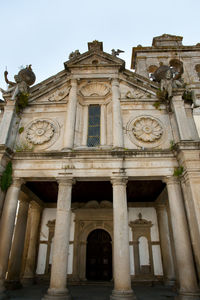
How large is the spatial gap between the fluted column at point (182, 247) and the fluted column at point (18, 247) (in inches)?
332

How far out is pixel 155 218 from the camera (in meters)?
14.5

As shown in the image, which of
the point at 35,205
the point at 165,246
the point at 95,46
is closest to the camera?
the point at 165,246

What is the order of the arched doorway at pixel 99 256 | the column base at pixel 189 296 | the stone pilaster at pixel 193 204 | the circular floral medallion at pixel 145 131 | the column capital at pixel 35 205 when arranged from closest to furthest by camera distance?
the column base at pixel 189 296 → the stone pilaster at pixel 193 204 → the circular floral medallion at pixel 145 131 → the arched doorway at pixel 99 256 → the column capital at pixel 35 205

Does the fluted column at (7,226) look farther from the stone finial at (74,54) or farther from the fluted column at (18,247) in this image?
the stone finial at (74,54)

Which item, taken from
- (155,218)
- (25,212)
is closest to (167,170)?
(155,218)

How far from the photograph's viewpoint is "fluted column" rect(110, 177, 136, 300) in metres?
7.84

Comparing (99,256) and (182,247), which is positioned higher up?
(182,247)

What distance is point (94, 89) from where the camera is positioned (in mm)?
13727

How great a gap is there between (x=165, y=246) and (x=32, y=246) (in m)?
8.66

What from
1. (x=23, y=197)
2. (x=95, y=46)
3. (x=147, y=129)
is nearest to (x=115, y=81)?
(x=95, y=46)

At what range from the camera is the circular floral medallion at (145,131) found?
442 inches

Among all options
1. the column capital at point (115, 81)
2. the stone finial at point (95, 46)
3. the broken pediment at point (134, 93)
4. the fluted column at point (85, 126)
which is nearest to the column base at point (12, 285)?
the fluted column at point (85, 126)

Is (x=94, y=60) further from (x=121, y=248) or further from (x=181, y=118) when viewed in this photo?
(x=121, y=248)

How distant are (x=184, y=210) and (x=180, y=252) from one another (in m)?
1.75
